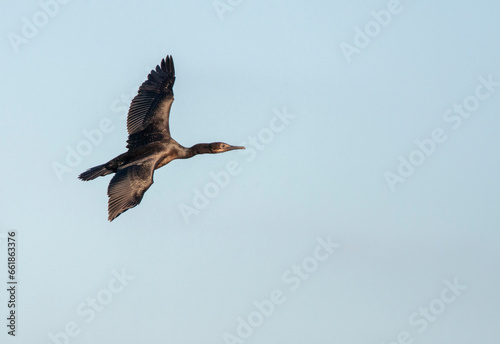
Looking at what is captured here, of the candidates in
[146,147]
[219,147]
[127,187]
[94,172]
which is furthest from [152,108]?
[127,187]

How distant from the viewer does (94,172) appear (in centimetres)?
3762

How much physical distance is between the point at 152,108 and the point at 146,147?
1.61 m

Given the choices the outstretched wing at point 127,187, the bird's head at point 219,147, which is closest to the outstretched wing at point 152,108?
the bird's head at point 219,147

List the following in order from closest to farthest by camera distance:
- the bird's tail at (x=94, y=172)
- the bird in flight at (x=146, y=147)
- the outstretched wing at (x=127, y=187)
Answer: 1. the outstretched wing at (x=127, y=187)
2. the bird in flight at (x=146, y=147)
3. the bird's tail at (x=94, y=172)

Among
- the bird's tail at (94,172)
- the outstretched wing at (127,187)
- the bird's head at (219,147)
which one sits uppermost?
the bird's tail at (94,172)

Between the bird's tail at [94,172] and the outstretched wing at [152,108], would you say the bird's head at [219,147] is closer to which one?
the outstretched wing at [152,108]

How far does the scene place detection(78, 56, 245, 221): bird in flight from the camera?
119 feet

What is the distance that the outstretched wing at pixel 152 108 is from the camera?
129 feet

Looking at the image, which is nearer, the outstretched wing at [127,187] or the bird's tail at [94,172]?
the outstretched wing at [127,187]

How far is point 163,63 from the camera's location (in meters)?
40.3

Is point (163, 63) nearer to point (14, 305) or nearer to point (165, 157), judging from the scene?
point (165, 157)

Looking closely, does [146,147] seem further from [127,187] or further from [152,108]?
[127,187]

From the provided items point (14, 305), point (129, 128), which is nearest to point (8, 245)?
point (14, 305)

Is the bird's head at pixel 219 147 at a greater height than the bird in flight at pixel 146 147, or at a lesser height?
lesser
